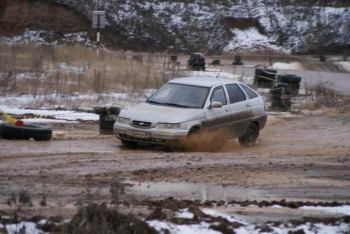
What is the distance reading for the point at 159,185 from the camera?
412 inches

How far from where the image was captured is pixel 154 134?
1433 centimetres

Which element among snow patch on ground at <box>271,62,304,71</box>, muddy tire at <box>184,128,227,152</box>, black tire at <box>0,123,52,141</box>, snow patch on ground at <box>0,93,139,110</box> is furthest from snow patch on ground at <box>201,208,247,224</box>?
snow patch on ground at <box>271,62,304,71</box>

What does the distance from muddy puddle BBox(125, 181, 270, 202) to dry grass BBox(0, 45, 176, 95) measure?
44.5 feet

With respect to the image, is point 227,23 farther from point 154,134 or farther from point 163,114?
point 154,134

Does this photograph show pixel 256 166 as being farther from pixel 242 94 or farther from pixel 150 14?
pixel 150 14

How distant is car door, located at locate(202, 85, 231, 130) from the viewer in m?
15.0

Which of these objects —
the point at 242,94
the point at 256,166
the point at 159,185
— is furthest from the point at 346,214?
the point at 242,94

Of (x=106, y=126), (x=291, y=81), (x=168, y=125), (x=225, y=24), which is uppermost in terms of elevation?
(x=225, y=24)

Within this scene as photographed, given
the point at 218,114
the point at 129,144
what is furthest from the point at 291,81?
the point at 129,144

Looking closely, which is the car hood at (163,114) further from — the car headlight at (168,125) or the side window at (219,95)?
the side window at (219,95)

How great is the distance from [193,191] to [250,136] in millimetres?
6775

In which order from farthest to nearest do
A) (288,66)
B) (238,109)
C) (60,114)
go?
1. (288,66)
2. (60,114)
3. (238,109)

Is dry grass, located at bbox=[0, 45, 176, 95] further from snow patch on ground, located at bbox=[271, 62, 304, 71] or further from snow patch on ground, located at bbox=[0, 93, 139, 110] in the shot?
snow patch on ground, located at bbox=[271, 62, 304, 71]

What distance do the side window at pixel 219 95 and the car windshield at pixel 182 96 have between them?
172 millimetres
